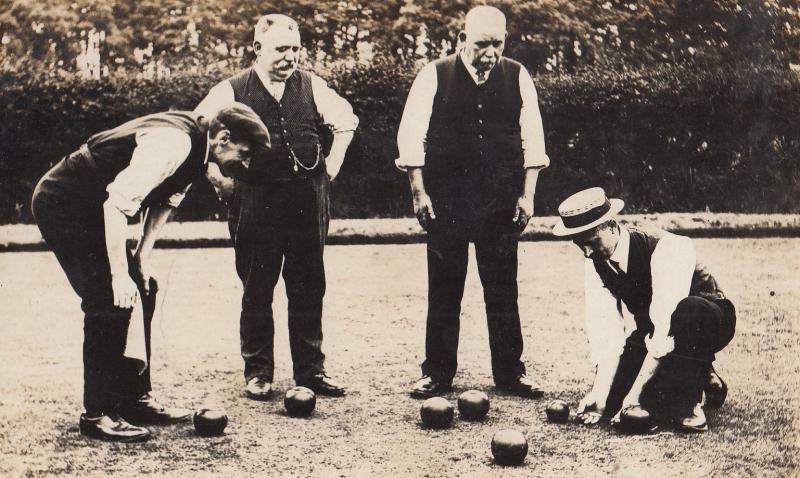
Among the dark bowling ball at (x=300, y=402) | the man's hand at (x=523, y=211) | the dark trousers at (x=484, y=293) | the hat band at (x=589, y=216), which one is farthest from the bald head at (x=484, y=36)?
the dark bowling ball at (x=300, y=402)

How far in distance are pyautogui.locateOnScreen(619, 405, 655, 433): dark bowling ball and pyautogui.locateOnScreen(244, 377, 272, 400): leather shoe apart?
1.88 meters

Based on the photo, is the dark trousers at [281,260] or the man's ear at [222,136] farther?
the dark trousers at [281,260]

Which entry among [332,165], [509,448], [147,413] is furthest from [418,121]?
[147,413]

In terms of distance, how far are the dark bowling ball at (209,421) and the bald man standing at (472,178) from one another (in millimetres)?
1110

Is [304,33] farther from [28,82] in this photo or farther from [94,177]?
[94,177]

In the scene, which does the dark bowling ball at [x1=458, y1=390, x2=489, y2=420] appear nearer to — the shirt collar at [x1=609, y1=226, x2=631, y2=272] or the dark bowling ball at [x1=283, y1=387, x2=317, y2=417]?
the dark bowling ball at [x1=283, y1=387, x2=317, y2=417]

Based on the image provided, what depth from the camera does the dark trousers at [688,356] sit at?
4.74m

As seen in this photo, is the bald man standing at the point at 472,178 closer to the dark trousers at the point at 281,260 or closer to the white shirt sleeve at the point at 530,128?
the white shirt sleeve at the point at 530,128

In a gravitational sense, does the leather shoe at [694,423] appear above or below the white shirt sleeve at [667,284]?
below

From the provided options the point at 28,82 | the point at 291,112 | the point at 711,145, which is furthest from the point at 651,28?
the point at 28,82

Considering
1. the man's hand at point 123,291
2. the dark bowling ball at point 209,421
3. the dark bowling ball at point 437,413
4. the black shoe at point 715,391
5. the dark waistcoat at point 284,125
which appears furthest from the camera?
the dark waistcoat at point 284,125

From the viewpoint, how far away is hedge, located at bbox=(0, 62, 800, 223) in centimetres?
609

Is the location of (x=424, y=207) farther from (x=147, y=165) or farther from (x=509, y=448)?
(x=147, y=165)

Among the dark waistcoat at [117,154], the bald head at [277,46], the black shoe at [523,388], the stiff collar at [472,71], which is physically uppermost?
the bald head at [277,46]
